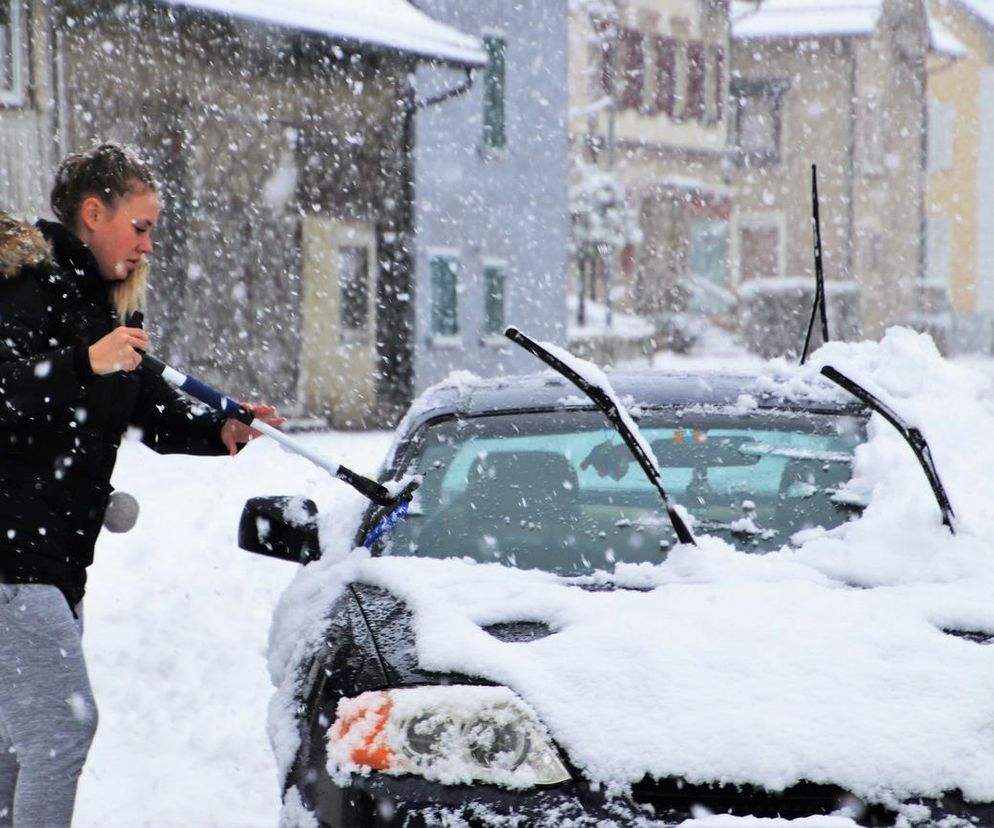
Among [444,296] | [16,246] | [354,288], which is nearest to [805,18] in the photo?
[444,296]

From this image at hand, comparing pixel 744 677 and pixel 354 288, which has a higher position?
pixel 354 288

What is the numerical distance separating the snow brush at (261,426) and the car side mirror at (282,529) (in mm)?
152

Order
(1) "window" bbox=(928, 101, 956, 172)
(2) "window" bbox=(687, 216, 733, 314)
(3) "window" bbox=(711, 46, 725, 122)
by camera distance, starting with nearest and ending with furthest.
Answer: (2) "window" bbox=(687, 216, 733, 314) → (3) "window" bbox=(711, 46, 725, 122) → (1) "window" bbox=(928, 101, 956, 172)

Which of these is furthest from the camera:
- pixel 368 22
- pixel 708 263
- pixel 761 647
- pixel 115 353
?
A: pixel 708 263

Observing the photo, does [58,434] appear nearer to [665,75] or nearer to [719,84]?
[665,75]

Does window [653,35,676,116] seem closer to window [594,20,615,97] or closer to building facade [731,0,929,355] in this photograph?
window [594,20,615,97]

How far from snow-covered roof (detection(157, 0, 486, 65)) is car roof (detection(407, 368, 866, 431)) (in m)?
12.1

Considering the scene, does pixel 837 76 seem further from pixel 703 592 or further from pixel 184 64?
pixel 703 592

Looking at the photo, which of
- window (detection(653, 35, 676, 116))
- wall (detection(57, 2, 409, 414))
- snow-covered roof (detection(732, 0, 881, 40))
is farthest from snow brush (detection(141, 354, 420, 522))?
snow-covered roof (detection(732, 0, 881, 40))

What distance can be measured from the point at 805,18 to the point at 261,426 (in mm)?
37162

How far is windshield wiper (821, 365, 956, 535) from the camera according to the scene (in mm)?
3295

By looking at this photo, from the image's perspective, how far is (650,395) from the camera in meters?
3.87

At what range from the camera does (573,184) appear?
103 feet

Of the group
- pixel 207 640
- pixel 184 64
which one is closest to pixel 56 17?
pixel 184 64
